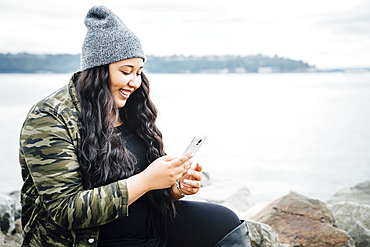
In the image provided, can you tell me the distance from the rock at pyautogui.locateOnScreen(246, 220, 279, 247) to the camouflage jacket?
1015 millimetres

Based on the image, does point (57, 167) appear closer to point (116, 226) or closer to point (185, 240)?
point (116, 226)

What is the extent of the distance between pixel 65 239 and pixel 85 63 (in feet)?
2.07

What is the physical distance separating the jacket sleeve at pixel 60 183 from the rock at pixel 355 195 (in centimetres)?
360

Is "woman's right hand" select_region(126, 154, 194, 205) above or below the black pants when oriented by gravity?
above

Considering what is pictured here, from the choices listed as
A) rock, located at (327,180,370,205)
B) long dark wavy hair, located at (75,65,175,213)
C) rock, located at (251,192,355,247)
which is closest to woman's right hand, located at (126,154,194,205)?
long dark wavy hair, located at (75,65,175,213)

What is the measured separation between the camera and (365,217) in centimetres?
272

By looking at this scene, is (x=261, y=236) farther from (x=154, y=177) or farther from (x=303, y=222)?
(x=154, y=177)

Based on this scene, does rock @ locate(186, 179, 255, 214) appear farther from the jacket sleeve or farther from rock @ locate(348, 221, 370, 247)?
the jacket sleeve

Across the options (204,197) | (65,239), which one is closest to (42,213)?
(65,239)

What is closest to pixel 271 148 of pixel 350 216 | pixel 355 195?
pixel 355 195

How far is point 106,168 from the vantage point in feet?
4.29

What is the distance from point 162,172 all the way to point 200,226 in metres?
0.48

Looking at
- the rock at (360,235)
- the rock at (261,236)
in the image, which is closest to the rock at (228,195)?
the rock at (360,235)

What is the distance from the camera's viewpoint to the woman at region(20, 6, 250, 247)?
117 cm
